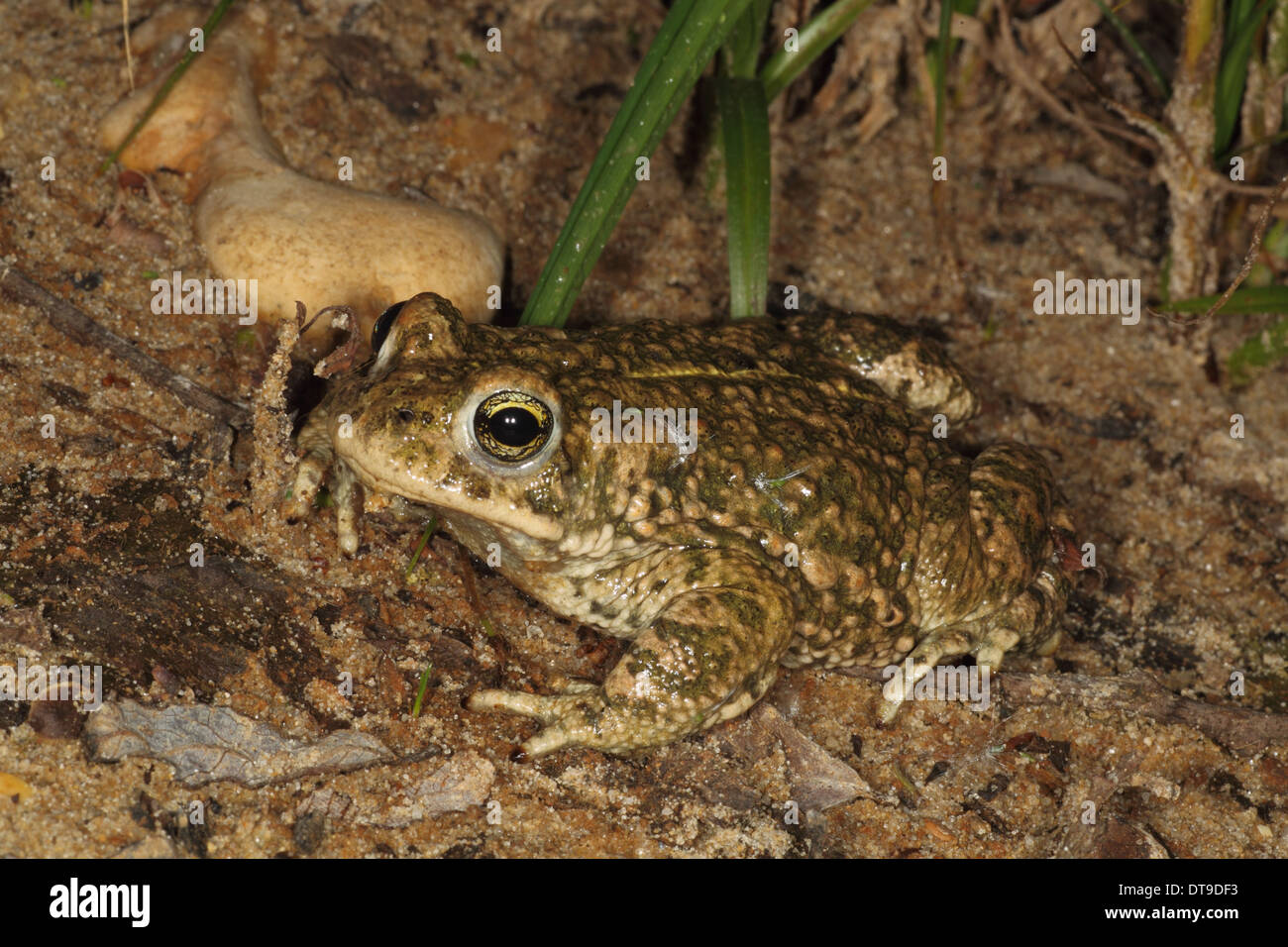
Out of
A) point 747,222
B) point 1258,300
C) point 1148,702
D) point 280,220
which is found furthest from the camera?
point 1258,300

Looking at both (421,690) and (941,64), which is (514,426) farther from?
(941,64)

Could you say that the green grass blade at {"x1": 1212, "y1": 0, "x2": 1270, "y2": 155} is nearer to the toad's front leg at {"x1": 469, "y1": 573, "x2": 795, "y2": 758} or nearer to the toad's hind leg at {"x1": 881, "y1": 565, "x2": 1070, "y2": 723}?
the toad's hind leg at {"x1": 881, "y1": 565, "x2": 1070, "y2": 723}

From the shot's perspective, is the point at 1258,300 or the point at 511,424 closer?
the point at 511,424

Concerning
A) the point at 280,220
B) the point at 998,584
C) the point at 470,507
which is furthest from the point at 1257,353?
the point at 280,220

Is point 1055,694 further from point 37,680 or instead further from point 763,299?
point 37,680

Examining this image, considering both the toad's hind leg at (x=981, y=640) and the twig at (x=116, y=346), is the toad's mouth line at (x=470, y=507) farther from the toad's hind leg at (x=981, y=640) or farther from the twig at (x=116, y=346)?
the toad's hind leg at (x=981, y=640)

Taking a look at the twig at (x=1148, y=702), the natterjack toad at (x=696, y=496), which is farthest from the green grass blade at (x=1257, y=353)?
the twig at (x=1148, y=702)
